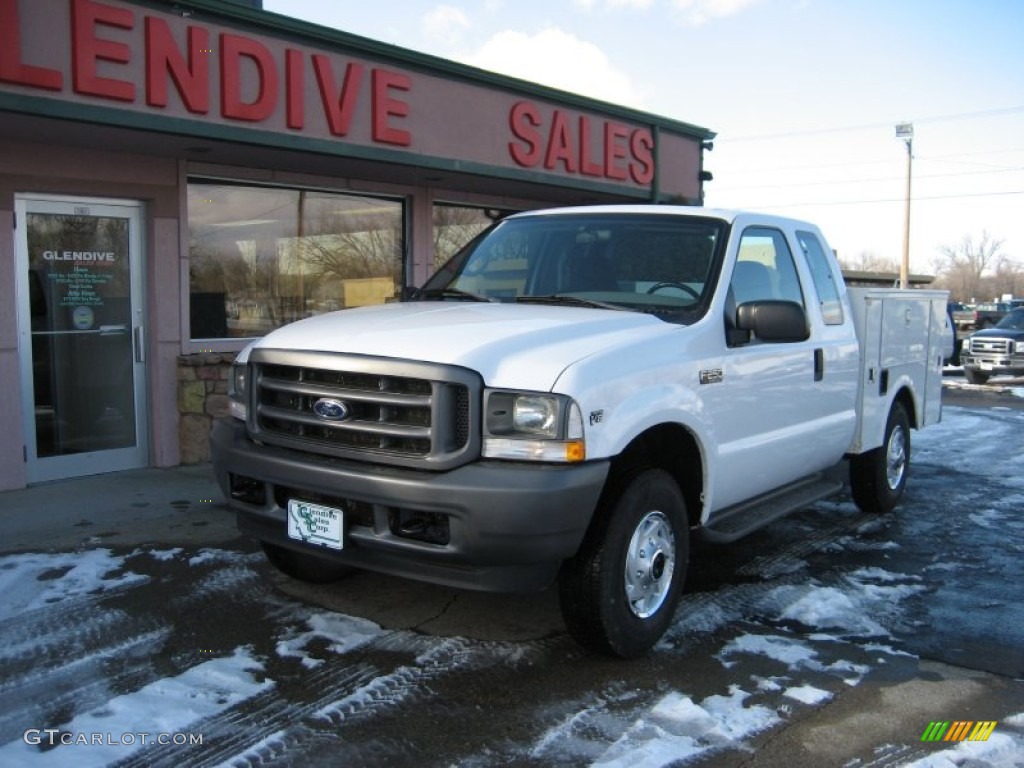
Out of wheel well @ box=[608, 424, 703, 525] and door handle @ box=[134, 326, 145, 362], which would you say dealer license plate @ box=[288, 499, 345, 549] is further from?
door handle @ box=[134, 326, 145, 362]

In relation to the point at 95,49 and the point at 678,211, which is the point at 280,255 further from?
the point at 678,211

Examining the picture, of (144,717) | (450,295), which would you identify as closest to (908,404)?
(450,295)

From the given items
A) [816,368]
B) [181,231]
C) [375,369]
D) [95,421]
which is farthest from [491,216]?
[375,369]

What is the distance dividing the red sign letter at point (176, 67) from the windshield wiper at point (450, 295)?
2.96m

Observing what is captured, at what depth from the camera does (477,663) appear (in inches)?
163

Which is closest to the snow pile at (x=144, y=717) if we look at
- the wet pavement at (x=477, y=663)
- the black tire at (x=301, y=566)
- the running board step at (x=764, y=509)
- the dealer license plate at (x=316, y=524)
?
the wet pavement at (x=477, y=663)

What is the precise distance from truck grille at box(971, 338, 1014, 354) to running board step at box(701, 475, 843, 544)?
14812 mm

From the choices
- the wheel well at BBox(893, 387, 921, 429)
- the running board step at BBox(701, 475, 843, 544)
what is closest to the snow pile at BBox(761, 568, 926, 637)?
the running board step at BBox(701, 475, 843, 544)

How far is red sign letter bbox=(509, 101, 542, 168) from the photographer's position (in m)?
→ 10.1

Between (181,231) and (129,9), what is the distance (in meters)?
2.04

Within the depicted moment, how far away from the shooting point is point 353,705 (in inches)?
145

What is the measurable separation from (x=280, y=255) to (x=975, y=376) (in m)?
15.3

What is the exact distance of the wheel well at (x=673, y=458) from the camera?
414cm

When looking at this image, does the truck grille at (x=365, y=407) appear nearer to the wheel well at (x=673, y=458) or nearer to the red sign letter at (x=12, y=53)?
the wheel well at (x=673, y=458)
